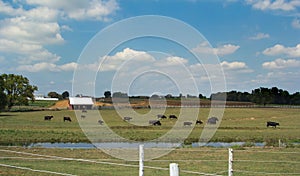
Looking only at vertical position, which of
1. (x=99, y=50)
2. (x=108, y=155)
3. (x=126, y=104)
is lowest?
(x=108, y=155)

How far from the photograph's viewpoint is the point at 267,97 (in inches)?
5118

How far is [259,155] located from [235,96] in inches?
4432

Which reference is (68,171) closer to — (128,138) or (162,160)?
(162,160)

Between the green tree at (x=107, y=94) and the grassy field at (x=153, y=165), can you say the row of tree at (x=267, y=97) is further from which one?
the green tree at (x=107, y=94)

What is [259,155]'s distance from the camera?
22094 millimetres

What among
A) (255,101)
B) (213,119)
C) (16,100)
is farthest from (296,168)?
(255,101)

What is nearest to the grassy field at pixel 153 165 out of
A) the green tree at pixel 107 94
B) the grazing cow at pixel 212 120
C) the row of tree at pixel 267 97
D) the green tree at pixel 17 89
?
the green tree at pixel 107 94

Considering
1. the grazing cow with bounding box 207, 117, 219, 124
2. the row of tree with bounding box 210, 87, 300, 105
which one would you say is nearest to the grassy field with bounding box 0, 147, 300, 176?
the grazing cow with bounding box 207, 117, 219, 124

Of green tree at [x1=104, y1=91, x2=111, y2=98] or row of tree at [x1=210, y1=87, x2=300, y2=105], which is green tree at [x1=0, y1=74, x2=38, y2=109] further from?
green tree at [x1=104, y1=91, x2=111, y2=98]

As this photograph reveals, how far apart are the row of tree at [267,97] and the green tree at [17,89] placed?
58344mm

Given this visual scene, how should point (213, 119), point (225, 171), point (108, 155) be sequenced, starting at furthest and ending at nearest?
point (213, 119) → point (108, 155) → point (225, 171)

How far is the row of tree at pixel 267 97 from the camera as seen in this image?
12950 centimetres

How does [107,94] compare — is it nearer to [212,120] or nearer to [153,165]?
[153,165]

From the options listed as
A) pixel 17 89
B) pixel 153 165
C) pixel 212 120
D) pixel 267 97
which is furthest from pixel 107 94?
pixel 267 97
